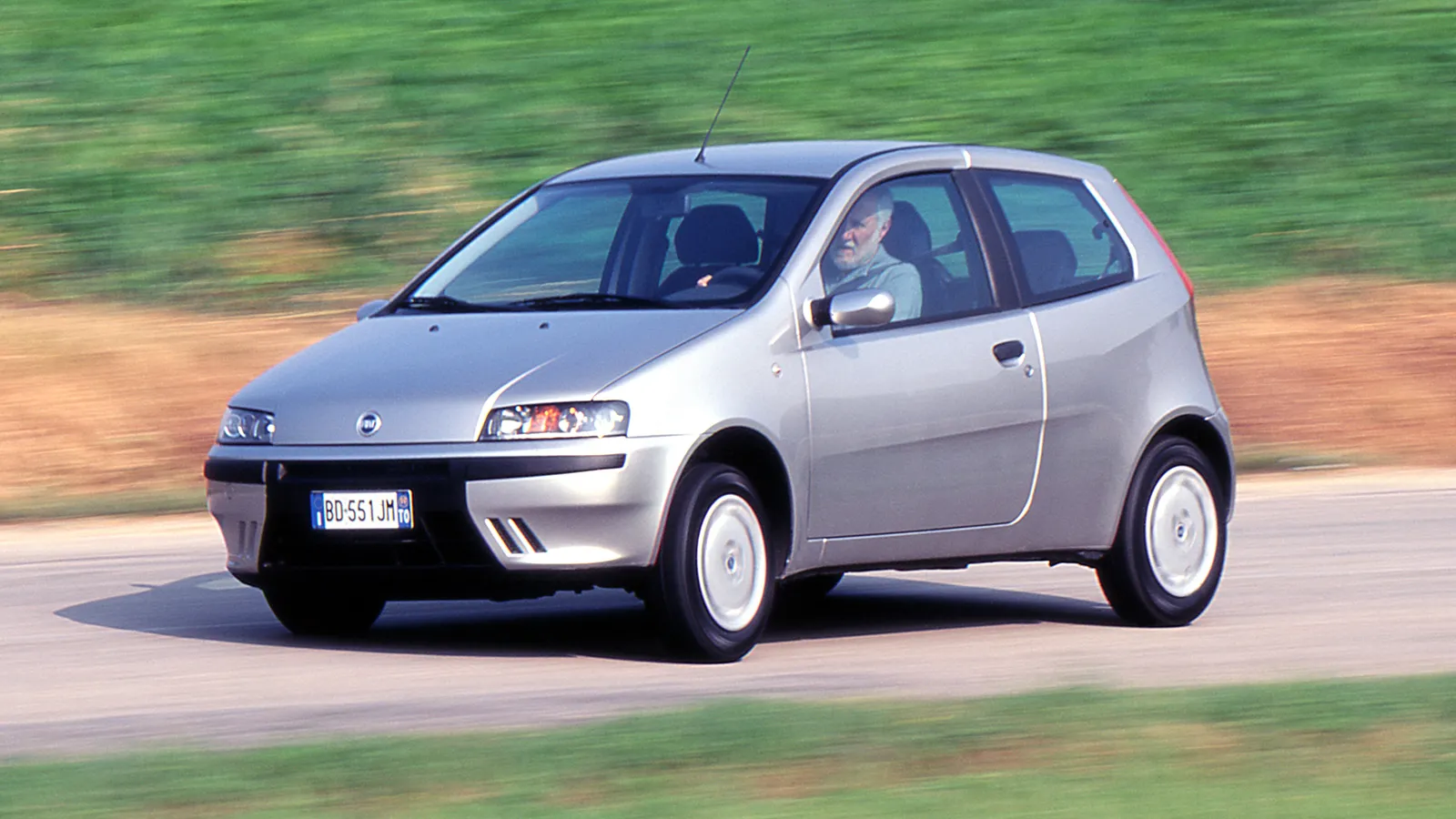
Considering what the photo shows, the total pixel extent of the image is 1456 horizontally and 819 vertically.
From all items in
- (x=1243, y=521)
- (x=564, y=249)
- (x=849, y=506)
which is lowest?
(x=1243, y=521)

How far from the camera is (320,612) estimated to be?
29.1 ft

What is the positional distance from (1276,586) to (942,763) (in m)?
4.76

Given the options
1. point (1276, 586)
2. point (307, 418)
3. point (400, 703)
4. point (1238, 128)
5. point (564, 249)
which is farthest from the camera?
point (1238, 128)

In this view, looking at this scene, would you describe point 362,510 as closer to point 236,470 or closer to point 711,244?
point 236,470

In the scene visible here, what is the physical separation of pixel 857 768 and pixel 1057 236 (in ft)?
13.0

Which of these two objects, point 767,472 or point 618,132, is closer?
point 767,472

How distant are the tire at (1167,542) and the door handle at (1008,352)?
82 cm

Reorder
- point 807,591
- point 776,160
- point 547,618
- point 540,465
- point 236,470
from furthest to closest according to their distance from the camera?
1. point 807,591
2. point 547,618
3. point 776,160
4. point 236,470
5. point 540,465

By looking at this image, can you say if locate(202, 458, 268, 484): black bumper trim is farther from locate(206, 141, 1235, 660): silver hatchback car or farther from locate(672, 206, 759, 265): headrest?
locate(672, 206, 759, 265): headrest

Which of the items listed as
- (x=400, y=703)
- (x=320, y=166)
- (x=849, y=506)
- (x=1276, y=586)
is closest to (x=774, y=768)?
(x=400, y=703)

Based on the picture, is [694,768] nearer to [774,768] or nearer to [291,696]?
[774,768]

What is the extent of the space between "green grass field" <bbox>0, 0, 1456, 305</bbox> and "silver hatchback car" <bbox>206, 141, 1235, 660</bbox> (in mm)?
10169

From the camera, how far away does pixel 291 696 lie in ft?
24.3

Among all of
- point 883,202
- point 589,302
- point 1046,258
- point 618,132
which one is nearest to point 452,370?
point 589,302
